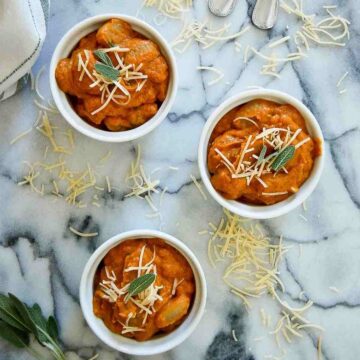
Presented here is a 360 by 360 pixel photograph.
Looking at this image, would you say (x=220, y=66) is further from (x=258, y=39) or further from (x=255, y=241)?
(x=255, y=241)

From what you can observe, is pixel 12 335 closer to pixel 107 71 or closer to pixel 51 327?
pixel 51 327

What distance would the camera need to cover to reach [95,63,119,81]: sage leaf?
1.51 meters

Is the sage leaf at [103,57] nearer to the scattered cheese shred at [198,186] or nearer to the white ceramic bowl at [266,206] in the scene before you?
the white ceramic bowl at [266,206]

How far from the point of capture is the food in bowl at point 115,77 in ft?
5.03

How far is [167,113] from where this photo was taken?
63.5 inches

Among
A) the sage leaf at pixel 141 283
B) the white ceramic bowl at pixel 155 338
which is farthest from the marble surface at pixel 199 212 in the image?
the sage leaf at pixel 141 283

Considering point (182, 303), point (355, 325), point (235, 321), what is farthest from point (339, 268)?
point (182, 303)

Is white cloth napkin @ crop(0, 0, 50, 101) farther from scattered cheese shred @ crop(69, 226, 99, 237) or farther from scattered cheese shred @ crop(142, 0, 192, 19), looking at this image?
scattered cheese shred @ crop(69, 226, 99, 237)

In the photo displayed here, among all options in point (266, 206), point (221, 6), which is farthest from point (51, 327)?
point (221, 6)

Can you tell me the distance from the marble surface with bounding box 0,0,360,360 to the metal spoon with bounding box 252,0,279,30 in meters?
0.02

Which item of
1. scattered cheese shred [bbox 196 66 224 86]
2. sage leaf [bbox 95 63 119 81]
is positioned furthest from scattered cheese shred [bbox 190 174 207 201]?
sage leaf [bbox 95 63 119 81]

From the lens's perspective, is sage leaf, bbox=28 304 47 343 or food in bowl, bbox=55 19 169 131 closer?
food in bowl, bbox=55 19 169 131

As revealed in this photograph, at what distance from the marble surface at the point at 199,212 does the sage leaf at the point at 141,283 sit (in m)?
0.22

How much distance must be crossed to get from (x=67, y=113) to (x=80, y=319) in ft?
1.63
